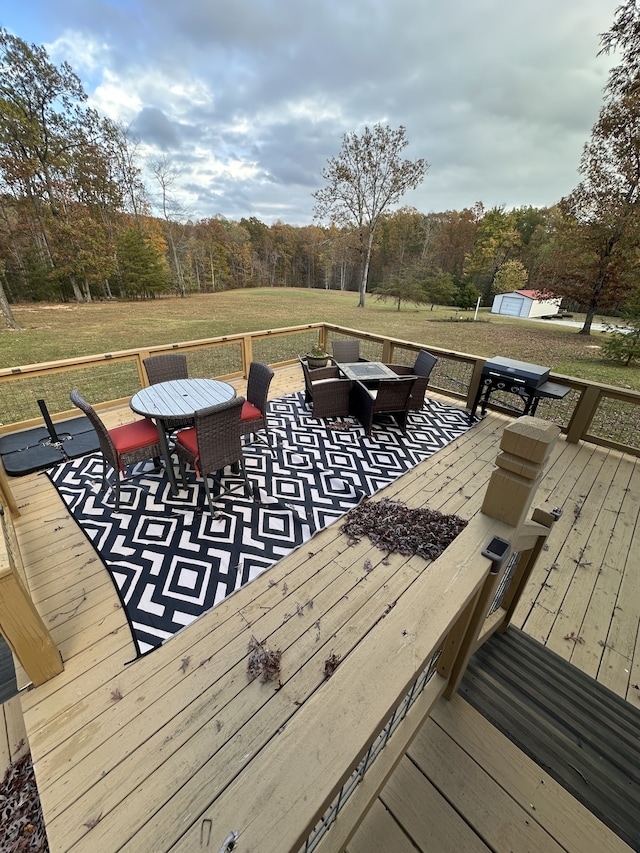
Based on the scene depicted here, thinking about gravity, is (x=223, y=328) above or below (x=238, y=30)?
below

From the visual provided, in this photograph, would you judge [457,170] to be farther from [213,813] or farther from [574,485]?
[213,813]

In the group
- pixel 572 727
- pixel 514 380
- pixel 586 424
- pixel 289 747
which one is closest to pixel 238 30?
pixel 514 380

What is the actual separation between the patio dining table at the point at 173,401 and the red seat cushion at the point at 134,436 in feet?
0.40

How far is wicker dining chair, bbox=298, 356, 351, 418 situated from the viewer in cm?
414

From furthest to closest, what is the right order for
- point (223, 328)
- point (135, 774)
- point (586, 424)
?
point (223, 328)
point (586, 424)
point (135, 774)

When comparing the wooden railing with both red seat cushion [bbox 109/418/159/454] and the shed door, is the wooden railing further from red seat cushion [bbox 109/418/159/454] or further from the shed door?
the shed door

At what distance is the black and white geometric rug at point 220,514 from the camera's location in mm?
2129

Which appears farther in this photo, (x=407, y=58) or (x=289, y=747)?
(x=407, y=58)

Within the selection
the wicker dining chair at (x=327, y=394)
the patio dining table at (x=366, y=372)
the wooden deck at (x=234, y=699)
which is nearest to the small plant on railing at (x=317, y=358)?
the patio dining table at (x=366, y=372)

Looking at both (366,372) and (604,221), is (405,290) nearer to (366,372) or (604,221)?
(604,221)

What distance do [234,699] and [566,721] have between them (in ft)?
5.06

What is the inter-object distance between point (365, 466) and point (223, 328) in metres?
10.4

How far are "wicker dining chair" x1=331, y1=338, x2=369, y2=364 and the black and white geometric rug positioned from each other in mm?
1524

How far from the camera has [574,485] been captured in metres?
3.33
